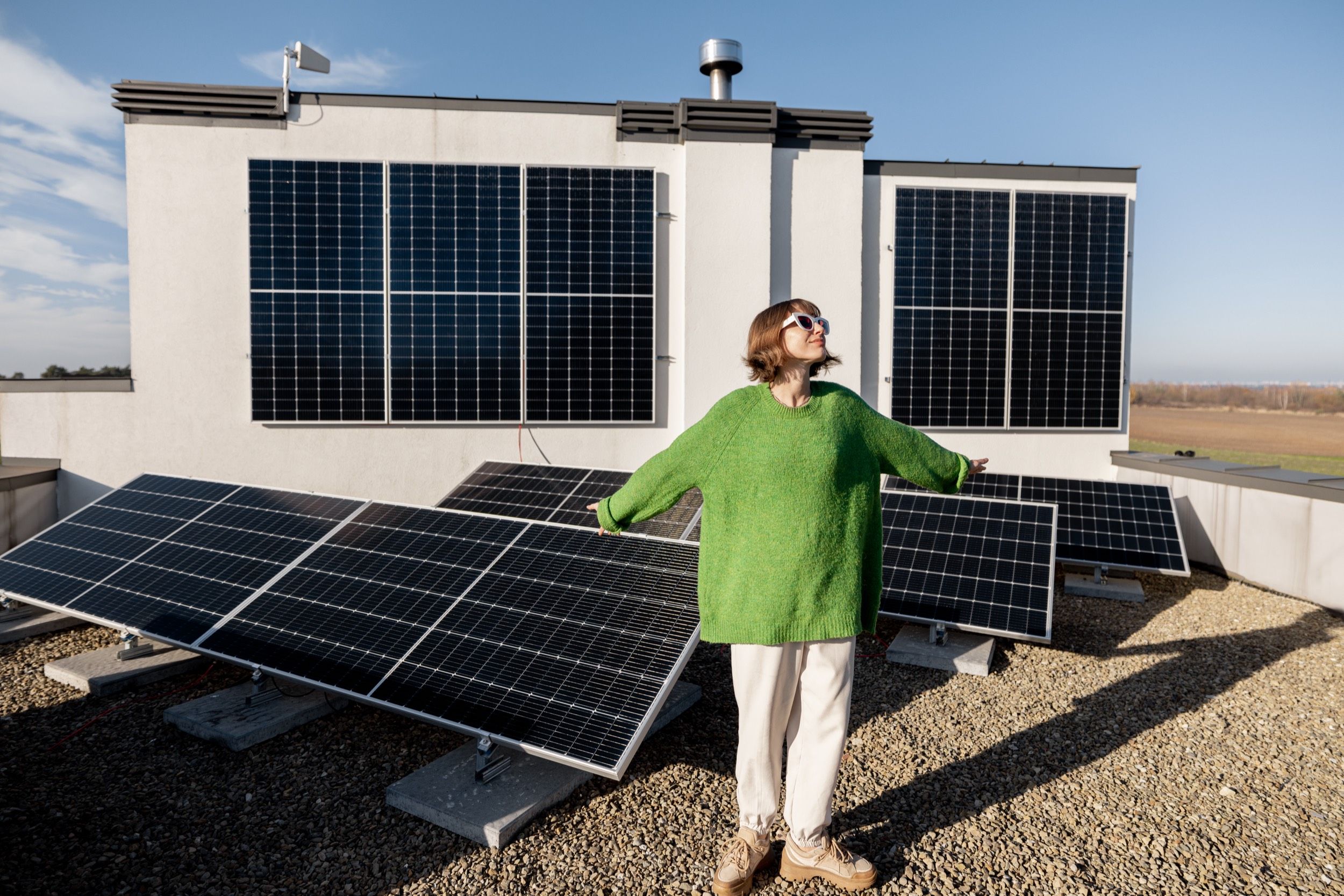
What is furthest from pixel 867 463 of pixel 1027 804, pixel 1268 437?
pixel 1268 437

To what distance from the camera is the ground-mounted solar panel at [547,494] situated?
753cm

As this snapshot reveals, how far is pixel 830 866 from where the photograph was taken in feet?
10.6

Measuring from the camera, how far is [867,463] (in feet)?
9.98

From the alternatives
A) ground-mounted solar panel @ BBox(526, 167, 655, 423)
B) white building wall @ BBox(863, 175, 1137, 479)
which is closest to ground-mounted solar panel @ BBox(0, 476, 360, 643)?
ground-mounted solar panel @ BBox(526, 167, 655, 423)

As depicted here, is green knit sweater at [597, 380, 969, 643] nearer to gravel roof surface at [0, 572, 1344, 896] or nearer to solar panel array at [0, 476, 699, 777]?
solar panel array at [0, 476, 699, 777]

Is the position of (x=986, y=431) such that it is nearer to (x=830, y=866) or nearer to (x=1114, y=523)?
(x=1114, y=523)

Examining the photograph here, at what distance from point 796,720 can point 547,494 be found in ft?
18.1

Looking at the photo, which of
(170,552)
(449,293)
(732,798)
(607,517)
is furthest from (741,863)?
(449,293)

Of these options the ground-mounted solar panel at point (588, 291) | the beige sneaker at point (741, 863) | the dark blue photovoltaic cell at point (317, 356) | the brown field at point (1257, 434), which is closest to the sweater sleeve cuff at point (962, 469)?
the beige sneaker at point (741, 863)

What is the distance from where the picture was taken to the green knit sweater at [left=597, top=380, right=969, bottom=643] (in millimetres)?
2902

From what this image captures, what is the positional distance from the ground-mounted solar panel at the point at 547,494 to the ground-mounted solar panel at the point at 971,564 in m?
1.99

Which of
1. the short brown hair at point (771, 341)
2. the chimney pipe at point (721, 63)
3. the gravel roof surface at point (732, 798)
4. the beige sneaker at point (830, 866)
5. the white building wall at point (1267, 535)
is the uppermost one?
the chimney pipe at point (721, 63)

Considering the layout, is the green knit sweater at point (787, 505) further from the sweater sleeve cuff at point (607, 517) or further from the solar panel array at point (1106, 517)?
the solar panel array at point (1106, 517)

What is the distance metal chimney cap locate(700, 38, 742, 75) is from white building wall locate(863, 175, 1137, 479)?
8.12 ft
